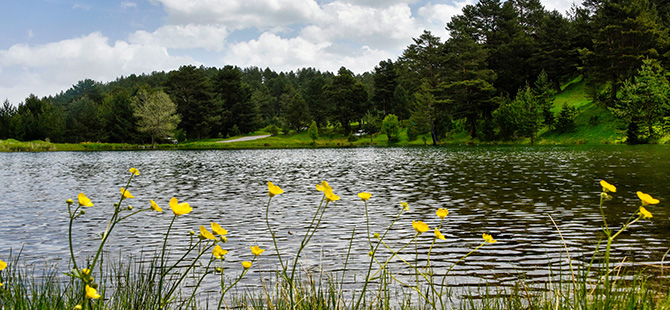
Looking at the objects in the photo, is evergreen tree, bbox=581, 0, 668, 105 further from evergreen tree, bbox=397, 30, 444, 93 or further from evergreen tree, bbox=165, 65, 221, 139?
evergreen tree, bbox=165, 65, 221, 139

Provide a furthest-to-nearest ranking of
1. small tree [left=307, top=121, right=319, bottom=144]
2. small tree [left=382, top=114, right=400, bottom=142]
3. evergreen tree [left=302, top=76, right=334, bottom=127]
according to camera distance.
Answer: evergreen tree [left=302, top=76, right=334, bottom=127] → small tree [left=307, top=121, right=319, bottom=144] → small tree [left=382, top=114, right=400, bottom=142]

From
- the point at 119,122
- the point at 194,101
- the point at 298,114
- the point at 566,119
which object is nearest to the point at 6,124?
the point at 119,122

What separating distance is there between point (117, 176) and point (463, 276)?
2490 centimetres

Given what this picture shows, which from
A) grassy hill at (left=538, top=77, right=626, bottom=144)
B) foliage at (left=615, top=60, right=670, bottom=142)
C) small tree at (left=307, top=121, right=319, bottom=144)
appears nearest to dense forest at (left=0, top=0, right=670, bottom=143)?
foliage at (left=615, top=60, right=670, bottom=142)

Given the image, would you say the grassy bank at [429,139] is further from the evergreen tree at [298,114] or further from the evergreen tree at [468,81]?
the evergreen tree at [468,81]

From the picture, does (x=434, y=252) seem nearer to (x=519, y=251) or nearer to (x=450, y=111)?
(x=519, y=251)

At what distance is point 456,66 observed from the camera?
223 feet

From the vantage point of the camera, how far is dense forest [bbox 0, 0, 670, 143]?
5312cm

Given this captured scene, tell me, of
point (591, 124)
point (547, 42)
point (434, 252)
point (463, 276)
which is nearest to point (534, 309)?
point (463, 276)

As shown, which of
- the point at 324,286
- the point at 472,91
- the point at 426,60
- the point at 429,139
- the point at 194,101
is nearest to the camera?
the point at 324,286

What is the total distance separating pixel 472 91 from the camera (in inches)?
2559

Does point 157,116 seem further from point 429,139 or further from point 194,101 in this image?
point 429,139

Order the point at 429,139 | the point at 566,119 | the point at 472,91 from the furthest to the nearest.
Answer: the point at 429,139
the point at 472,91
the point at 566,119

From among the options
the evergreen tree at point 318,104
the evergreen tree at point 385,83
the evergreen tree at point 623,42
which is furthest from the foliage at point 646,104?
the evergreen tree at point 318,104
